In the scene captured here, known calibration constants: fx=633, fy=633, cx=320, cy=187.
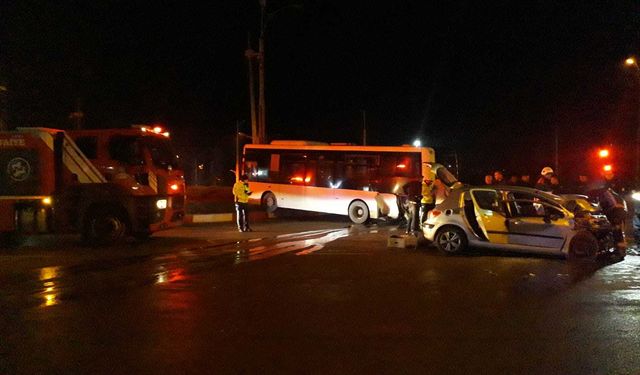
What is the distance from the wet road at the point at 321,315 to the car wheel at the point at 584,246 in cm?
43

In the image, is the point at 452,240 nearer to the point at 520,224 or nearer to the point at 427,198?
the point at 520,224

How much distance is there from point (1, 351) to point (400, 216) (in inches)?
638

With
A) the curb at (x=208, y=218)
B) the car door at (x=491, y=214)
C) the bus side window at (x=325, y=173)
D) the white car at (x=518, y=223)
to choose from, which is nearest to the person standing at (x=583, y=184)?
the white car at (x=518, y=223)

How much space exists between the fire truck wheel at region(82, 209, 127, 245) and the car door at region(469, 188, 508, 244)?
8.53 metres

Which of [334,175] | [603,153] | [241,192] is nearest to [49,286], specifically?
[241,192]

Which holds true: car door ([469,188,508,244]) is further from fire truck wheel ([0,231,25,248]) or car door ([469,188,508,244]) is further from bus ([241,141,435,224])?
fire truck wheel ([0,231,25,248])

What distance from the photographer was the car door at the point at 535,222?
12.1m

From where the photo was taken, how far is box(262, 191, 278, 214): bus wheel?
79.4ft

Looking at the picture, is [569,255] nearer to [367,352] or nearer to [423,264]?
[423,264]

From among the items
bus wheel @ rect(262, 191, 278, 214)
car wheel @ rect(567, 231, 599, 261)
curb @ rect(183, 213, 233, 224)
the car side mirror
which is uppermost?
bus wheel @ rect(262, 191, 278, 214)

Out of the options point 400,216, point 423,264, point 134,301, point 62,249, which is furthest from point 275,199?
point 134,301

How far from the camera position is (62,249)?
49.8 ft

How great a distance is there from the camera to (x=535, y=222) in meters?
12.3

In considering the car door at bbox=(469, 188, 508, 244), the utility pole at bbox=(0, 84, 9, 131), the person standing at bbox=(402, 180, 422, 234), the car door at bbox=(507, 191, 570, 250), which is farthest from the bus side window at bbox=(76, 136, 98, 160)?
the car door at bbox=(507, 191, 570, 250)
